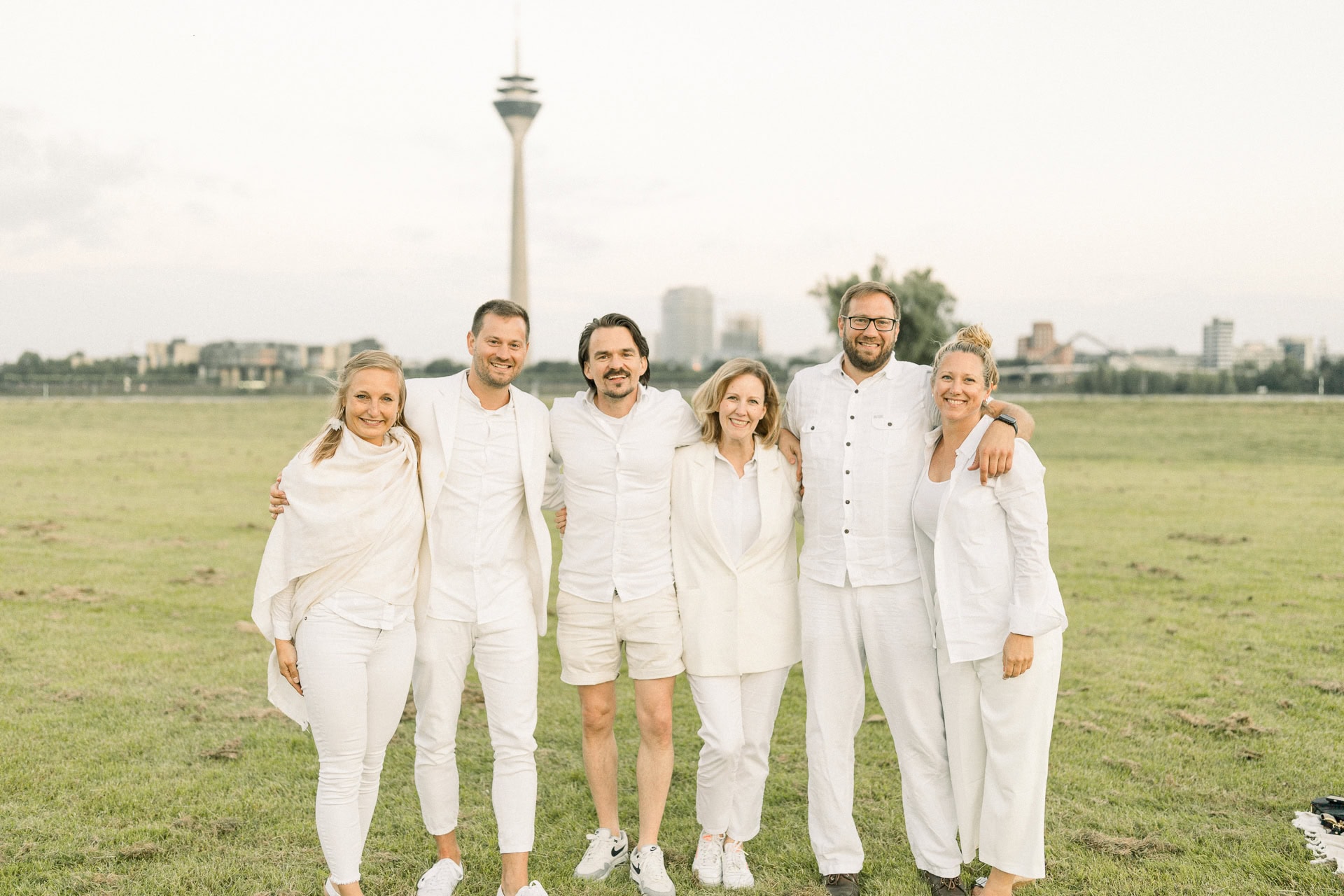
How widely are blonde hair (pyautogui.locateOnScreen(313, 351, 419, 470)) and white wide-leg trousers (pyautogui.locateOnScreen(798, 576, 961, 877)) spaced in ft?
5.93

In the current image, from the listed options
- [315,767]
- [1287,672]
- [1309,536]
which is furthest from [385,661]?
[1309,536]

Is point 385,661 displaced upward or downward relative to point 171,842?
upward

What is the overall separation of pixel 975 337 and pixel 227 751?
176 inches

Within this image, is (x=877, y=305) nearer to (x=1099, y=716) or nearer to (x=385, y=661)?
(x=385, y=661)

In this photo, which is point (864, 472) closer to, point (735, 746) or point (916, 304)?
point (735, 746)

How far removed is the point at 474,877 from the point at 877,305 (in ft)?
9.60

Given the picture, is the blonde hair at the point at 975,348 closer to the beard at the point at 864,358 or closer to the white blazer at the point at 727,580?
the beard at the point at 864,358

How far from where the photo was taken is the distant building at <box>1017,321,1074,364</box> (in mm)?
91931

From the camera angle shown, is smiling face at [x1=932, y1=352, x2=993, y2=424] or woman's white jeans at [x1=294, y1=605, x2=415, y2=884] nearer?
woman's white jeans at [x1=294, y1=605, x2=415, y2=884]

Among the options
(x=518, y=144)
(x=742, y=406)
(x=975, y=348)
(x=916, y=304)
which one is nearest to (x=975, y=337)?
(x=975, y=348)

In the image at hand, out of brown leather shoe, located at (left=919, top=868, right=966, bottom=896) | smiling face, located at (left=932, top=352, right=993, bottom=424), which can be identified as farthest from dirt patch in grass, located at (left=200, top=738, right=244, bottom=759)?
smiling face, located at (left=932, top=352, right=993, bottom=424)

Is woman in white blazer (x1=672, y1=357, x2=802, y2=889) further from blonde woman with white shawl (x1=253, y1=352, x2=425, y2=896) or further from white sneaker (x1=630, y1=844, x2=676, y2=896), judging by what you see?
blonde woman with white shawl (x1=253, y1=352, x2=425, y2=896)

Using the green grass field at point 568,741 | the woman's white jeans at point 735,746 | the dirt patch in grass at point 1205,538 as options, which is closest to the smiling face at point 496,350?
the woman's white jeans at point 735,746

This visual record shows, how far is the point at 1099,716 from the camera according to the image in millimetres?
6203
